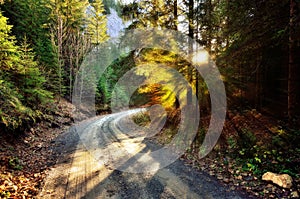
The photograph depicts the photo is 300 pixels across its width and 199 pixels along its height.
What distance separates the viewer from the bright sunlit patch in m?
8.80

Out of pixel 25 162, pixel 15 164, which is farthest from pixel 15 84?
pixel 15 164

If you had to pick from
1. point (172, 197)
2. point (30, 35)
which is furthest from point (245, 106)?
point (30, 35)

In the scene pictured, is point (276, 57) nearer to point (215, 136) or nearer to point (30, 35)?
point (215, 136)

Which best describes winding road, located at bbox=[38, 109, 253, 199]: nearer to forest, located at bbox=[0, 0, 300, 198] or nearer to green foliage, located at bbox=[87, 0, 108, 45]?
forest, located at bbox=[0, 0, 300, 198]

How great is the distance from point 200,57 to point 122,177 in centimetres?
631

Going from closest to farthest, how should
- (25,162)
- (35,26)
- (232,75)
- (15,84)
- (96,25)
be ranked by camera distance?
1. (25,162)
2. (232,75)
3. (15,84)
4. (35,26)
5. (96,25)

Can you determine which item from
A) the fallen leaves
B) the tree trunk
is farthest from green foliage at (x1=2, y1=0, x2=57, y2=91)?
the tree trunk

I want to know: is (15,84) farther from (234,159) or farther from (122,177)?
(234,159)

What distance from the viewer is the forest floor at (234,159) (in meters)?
4.56

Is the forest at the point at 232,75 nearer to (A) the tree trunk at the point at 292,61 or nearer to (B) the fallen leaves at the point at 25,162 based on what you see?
(A) the tree trunk at the point at 292,61

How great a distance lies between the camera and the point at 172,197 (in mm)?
4293

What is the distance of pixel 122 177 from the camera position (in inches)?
208

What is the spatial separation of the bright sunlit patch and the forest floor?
2.93m

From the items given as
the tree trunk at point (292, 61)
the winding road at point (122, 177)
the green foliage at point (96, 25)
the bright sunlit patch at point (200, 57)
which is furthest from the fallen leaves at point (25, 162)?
the green foliage at point (96, 25)
